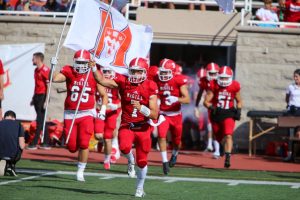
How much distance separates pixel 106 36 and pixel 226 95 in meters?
3.35

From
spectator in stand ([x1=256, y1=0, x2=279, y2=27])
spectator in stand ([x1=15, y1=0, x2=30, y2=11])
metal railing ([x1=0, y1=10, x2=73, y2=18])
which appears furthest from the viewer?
spectator in stand ([x1=15, y1=0, x2=30, y2=11])

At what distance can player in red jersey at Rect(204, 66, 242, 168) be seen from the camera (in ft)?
57.5

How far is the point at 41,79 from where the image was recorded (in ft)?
67.6

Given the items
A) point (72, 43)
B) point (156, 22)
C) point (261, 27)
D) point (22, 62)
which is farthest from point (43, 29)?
point (72, 43)

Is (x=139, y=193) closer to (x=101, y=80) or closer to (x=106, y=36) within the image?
(x=101, y=80)

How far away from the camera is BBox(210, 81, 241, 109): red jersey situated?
17.7 m

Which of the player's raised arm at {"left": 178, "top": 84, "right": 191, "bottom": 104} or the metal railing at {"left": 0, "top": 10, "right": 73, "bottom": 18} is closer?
the player's raised arm at {"left": 178, "top": 84, "right": 191, "bottom": 104}

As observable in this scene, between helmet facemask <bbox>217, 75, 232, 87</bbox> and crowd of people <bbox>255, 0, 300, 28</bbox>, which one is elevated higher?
crowd of people <bbox>255, 0, 300, 28</bbox>

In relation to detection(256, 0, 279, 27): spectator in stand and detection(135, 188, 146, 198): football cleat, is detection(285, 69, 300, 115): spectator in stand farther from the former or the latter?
detection(135, 188, 146, 198): football cleat

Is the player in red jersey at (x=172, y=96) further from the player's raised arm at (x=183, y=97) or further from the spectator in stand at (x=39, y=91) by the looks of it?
the spectator in stand at (x=39, y=91)

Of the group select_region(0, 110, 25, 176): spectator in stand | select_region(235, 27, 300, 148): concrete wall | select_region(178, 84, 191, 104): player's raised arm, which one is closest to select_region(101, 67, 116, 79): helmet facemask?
select_region(178, 84, 191, 104): player's raised arm

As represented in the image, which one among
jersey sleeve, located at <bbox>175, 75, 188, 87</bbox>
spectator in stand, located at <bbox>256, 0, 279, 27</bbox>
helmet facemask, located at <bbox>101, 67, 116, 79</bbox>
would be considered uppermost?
spectator in stand, located at <bbox>256, 0, 279, 27</bbox>

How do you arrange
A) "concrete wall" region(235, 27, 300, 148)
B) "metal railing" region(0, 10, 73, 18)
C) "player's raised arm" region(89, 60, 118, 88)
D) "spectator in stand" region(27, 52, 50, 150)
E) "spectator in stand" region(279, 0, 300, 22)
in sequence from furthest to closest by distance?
"metal railing" region(0, 10, 73, 18), "spectator in stand" region(279, 0, 300, 22), "concrete wall" region(235, 27, 300, 148), "spectator in stand" region(27, 52, 50, 150), "player's raised arm" region(89, 60, 118, 88)

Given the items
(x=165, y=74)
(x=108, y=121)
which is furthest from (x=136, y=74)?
(x=108, y=121)
